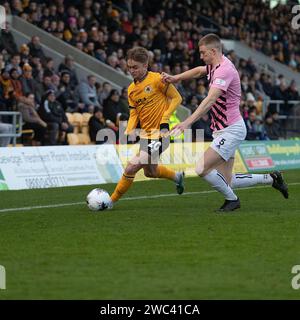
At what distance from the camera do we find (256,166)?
2436cm

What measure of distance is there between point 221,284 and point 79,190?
9.77 meters

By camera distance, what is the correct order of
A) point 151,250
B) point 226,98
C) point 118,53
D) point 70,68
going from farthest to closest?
point 118,53 → point 70,68 → point 226,98 → point 151,250

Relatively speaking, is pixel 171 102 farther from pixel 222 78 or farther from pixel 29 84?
pixel 29 84

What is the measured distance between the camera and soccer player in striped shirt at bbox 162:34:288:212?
12.7 metres

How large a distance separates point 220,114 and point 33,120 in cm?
1071

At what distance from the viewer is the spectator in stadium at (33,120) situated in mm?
22922

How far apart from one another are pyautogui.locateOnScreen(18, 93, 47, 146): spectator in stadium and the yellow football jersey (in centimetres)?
910

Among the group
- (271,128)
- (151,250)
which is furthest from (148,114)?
(271,128)

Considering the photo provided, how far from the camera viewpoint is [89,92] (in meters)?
25.9

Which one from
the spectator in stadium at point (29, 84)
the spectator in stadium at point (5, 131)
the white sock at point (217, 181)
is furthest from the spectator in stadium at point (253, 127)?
the white sock at point (217, 181)

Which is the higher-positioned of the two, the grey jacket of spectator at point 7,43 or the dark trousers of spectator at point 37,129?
the grey jacket of spectator at point 7,43

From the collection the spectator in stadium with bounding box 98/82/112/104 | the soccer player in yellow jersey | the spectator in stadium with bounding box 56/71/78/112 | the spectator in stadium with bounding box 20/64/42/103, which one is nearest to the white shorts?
the soccer player in yellow jersey

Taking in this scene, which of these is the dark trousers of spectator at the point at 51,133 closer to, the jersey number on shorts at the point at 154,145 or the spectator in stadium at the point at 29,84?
the spectator in stadium at the point at 29,84
